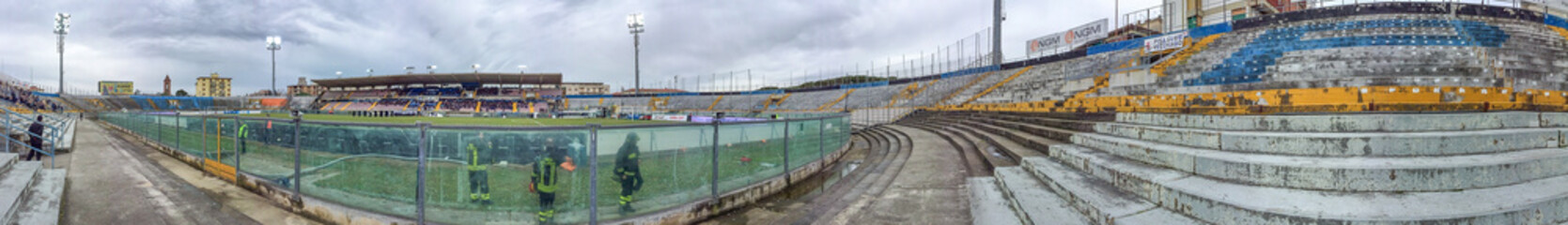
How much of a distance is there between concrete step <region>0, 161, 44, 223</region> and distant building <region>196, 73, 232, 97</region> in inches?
7476

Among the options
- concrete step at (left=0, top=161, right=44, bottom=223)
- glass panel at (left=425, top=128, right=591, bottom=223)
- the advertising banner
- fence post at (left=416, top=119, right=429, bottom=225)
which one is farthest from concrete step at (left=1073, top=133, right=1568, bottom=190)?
the advertising banner

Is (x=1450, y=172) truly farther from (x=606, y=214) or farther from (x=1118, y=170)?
(x=606, y=214)

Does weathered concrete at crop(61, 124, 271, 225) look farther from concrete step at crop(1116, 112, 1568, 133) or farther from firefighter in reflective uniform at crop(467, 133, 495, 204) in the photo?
concrete step at crop(1116, 112, 1568, 133)

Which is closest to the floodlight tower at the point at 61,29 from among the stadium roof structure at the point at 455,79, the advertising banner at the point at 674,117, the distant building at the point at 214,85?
the stadium roof structure at the point at 455,79

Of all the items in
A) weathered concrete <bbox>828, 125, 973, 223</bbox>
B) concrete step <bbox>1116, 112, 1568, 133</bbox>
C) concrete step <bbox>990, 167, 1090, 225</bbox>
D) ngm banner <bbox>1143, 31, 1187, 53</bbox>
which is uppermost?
ngm banner <bbox>1143, 31, 1187, 53</bbox>

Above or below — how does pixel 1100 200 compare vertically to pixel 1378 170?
below

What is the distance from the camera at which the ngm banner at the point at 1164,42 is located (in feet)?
64.5

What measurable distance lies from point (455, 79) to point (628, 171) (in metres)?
62.4

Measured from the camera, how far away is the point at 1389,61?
10477 mm

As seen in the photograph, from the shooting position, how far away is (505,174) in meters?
4.64

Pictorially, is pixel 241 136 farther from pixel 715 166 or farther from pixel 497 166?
pixel 715 166

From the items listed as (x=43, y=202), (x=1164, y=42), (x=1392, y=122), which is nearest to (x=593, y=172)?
(x=43, y=202)

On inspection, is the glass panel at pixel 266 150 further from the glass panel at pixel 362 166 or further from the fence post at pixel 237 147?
the glass panel at pixel 362 166

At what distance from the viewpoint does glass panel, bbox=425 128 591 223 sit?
4.47 meters
